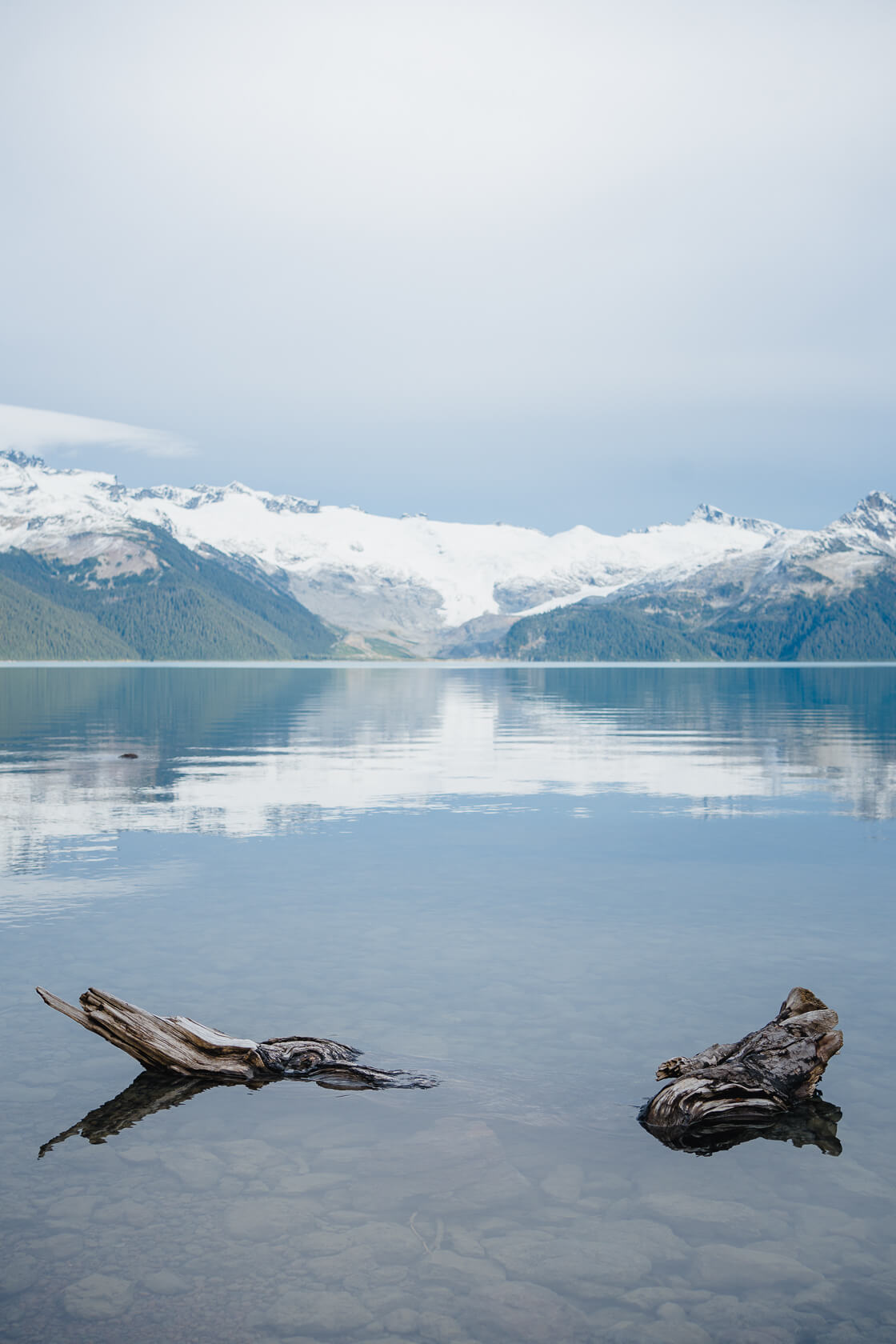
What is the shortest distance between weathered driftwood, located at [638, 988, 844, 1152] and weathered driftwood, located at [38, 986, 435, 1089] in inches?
187

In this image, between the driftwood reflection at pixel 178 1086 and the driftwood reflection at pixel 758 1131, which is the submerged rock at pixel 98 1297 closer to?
the driftwood reflection at pixel 178 1086

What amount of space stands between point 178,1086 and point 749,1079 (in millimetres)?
9857

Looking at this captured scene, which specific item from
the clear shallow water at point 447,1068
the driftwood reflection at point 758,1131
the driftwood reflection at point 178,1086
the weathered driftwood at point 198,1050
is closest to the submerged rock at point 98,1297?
the clear shallow water at point 447,1068

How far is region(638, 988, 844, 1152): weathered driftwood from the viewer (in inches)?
694

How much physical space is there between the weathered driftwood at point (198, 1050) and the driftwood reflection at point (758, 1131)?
4862 mm

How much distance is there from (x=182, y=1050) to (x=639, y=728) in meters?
88.2

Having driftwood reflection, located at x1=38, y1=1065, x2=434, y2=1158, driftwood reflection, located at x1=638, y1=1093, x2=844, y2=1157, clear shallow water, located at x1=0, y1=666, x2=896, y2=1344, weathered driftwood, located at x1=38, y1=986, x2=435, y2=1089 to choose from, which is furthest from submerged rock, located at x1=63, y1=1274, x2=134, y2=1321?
driftwood reflection, located at x1=638, y1=1093, x2=844, y2=1157

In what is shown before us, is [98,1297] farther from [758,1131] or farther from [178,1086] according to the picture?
[758,1131]

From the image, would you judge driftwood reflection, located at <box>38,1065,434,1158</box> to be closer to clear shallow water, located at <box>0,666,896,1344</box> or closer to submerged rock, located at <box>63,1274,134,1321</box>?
clear shallow water, located at <box>0,666,896,1344</box>

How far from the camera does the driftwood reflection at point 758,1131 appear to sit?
682 inches

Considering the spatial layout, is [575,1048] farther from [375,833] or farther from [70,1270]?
[375,833]

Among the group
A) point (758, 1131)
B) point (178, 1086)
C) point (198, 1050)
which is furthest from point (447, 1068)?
point (758, 1131)

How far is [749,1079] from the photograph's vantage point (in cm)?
1853

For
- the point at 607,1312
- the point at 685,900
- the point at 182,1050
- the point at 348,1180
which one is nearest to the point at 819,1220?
the point at 607,1312
